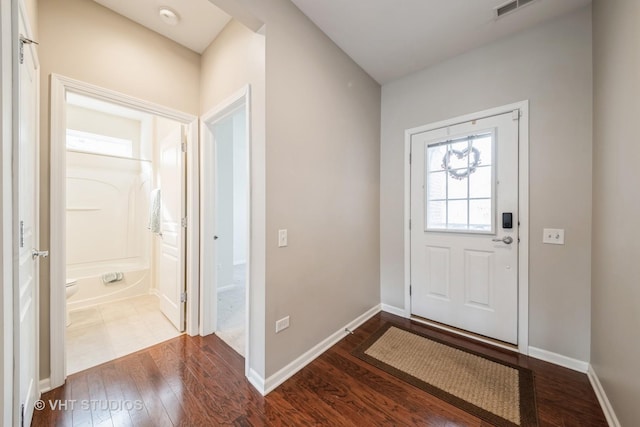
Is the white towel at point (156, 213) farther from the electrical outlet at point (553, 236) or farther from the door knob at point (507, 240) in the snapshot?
the electrical outlet at point (553, 236)

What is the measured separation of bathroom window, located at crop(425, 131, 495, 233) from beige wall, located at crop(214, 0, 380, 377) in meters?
0.66

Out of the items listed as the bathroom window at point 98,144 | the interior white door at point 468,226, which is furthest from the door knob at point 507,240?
the bathroom window at point 98,144

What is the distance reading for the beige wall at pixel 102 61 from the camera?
5.24 feet

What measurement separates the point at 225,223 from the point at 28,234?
2.49 m

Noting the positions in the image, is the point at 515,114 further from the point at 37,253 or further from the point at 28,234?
the point at 37,253

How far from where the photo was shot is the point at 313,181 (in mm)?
1992

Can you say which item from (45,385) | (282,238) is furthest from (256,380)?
(45,385)

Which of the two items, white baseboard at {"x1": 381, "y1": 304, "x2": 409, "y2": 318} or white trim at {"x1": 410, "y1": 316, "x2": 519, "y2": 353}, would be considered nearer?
white trim at {"x1": 410, "y1": 316, "x2": 519, "y2": 353}

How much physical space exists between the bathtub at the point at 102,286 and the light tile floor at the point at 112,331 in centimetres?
10

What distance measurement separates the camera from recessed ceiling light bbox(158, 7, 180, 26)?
1899 mm

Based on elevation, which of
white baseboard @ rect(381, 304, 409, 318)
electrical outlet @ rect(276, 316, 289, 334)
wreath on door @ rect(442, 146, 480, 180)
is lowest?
white baseboard @ rect(381, 304, 409, 318)

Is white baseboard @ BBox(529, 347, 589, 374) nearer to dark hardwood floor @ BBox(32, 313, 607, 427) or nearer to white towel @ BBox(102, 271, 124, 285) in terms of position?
dark hardwood floor @ BBox(32, 313, 607, 427)
